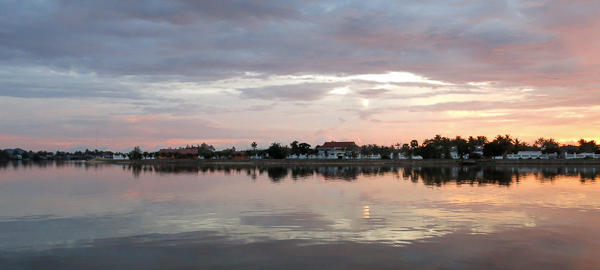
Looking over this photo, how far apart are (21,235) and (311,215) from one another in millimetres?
14230

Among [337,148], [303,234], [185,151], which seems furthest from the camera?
[185,151]

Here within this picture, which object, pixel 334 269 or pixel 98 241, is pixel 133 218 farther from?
pixel 334 269

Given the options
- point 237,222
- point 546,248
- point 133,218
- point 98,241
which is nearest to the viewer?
point 546,248

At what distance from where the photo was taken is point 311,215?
77.5ft

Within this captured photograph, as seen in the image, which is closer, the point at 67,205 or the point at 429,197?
the point at 67,205

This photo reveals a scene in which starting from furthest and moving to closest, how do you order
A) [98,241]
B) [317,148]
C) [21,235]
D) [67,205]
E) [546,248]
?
[317,148] → [67,205] → [21,235] → [98,241] → [546,248]

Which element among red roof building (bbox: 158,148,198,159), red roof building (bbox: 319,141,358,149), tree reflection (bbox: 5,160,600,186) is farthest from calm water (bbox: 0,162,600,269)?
red roof building (bbox: 319,141,358,149)

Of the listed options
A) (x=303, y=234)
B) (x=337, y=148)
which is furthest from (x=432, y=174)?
(x=337, y=148)

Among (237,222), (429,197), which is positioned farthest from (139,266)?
(429,197)

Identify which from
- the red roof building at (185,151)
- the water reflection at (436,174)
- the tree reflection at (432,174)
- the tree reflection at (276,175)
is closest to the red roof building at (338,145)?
the red roof building at (185,151)

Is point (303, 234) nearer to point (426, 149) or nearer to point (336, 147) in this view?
point (426, 149)

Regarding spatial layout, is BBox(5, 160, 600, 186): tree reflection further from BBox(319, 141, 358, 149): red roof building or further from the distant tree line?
BBox(319, 141, 358, 149): red roof building

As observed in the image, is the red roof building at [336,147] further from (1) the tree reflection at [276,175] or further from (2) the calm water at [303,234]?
(2) the calm water at [303,234]

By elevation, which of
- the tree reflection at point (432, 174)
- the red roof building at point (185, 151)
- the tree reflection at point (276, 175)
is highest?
the red roof building at point (185, 151)
